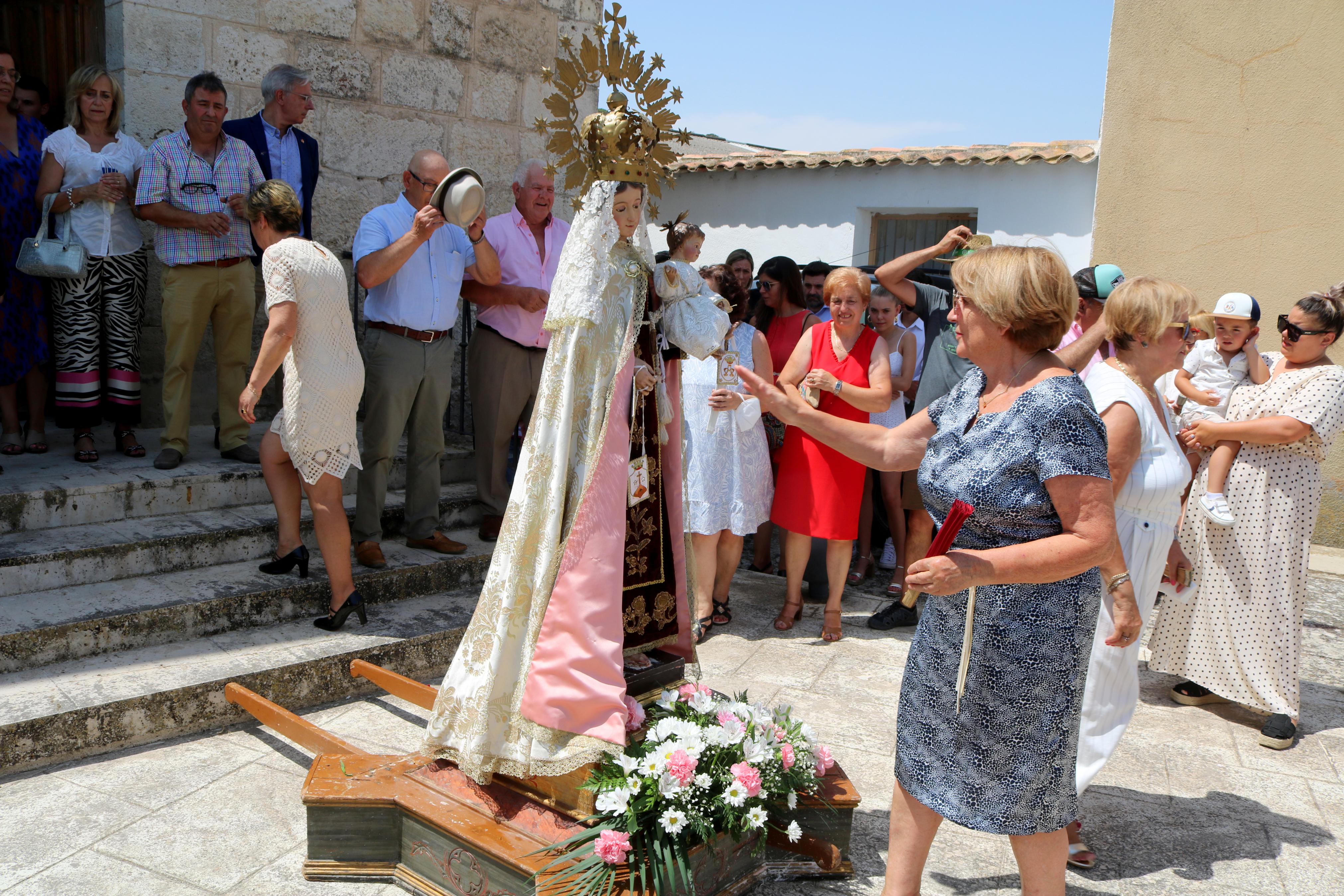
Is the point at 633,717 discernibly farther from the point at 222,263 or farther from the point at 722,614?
the point at 222,263

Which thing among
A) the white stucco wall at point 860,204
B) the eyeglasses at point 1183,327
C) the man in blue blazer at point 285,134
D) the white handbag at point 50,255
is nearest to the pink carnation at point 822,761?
the eyeglasses at point 1183,327

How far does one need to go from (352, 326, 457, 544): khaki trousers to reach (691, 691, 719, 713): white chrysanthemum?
251cm

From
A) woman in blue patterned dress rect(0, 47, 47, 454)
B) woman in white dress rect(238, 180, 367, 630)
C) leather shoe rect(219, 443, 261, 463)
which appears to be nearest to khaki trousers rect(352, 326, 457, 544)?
leather shoe rect(219, 443, 261, 463)

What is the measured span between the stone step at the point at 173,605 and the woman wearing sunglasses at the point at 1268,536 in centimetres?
365

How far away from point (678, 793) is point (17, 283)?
4.62 meters

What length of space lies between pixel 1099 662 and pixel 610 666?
1.62 m

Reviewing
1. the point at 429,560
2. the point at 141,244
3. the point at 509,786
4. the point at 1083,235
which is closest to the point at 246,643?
the point at 429,560

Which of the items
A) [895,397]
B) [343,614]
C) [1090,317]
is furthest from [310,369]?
[1090,317]

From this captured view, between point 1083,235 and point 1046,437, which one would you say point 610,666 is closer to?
point 1046,437

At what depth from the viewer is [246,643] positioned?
4.16m

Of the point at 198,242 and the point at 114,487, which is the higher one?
the point at 198,242

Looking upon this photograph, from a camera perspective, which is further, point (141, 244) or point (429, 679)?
point (141, 244)

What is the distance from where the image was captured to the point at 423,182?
5062 mm

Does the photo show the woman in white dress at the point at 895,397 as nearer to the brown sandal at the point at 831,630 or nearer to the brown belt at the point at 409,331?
the brown sandal at the point at 831,630
